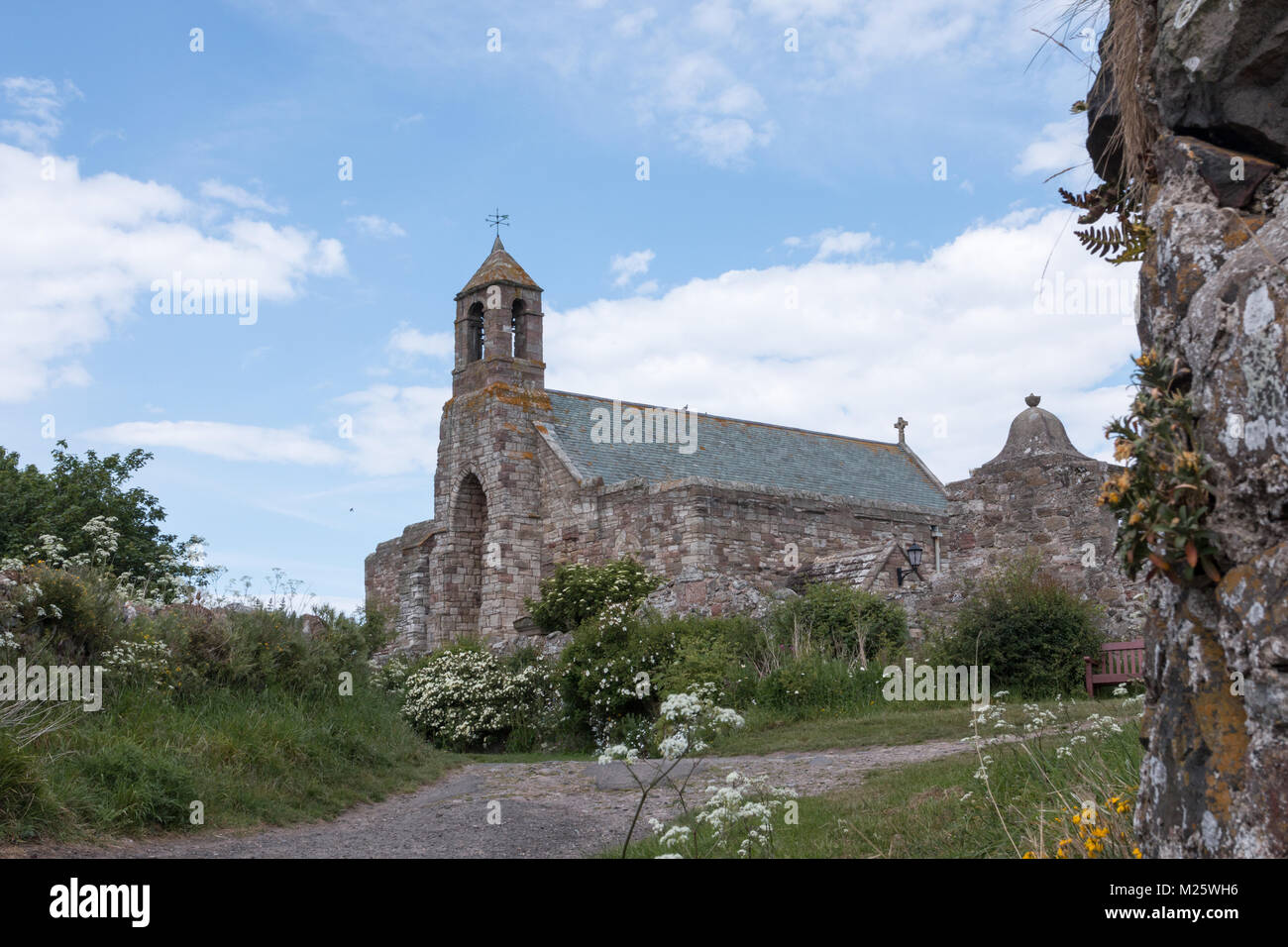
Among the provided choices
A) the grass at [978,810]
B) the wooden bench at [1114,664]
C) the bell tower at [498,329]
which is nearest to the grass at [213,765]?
the grass at [978,810]

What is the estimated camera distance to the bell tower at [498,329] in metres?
26.4

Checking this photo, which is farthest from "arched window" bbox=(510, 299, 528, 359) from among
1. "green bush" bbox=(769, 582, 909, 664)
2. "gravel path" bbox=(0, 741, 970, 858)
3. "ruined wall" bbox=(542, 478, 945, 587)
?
"gravel path" bbox=(0, 741, 970, 858)

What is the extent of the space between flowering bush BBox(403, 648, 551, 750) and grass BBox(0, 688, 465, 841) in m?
3.81

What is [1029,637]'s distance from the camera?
13.5 metres

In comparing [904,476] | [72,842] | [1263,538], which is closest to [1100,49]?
[1263,538]

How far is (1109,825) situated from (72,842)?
6.25m

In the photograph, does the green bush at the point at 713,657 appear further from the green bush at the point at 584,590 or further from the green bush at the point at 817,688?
the green bush at the point at 584,590

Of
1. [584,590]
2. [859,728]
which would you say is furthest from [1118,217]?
[584,590]

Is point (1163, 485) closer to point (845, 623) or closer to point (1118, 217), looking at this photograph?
point (1118, 217)

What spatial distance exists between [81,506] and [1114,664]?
24.3m

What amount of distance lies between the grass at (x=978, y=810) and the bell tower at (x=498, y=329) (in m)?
19.5

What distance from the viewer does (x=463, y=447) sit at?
26.6 metres
